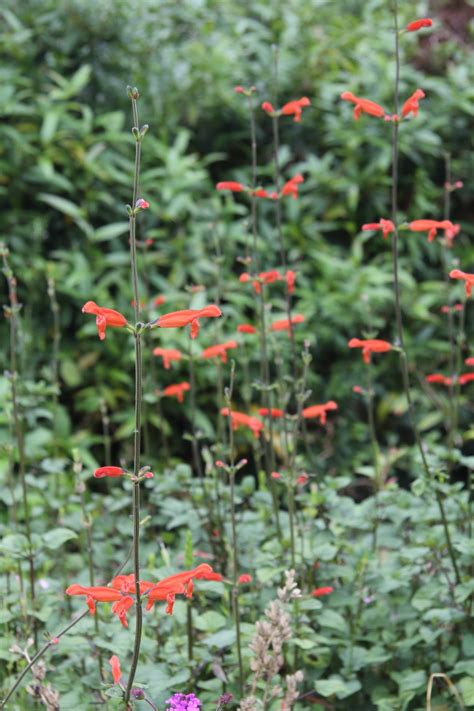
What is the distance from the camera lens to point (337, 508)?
2.88m

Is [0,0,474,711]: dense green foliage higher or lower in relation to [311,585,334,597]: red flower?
higher

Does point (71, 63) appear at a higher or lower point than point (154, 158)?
higher

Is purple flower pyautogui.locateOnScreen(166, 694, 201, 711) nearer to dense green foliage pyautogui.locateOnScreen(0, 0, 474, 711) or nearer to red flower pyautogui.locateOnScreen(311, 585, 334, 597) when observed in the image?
red flower pyautogui.locateOnScreen(311, 585, 334, 597)

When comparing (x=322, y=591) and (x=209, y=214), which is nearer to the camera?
(x=322, y=591)

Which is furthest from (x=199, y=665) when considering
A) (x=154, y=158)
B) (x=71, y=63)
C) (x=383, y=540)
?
(x=71, y=63)

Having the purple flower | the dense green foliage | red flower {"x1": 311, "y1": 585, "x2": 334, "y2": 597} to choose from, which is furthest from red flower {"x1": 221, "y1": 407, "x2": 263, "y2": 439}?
the purple flower

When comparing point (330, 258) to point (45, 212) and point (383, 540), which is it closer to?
point (45, 212)

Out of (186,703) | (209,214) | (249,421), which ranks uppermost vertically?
(209,214)

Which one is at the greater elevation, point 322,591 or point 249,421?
point 249,421

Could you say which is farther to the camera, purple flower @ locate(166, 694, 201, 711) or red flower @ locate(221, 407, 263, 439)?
red flower @ locate(221, 407, 263, 439)

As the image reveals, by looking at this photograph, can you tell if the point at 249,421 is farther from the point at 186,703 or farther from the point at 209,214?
the point at 209,214

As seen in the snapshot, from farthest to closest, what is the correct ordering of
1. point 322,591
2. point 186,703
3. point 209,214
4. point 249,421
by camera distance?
point 209,214
point 249,421
point 322,591
point 186,703

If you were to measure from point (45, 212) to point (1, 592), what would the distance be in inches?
121

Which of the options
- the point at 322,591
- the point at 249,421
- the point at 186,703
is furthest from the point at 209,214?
the point at 186,703
